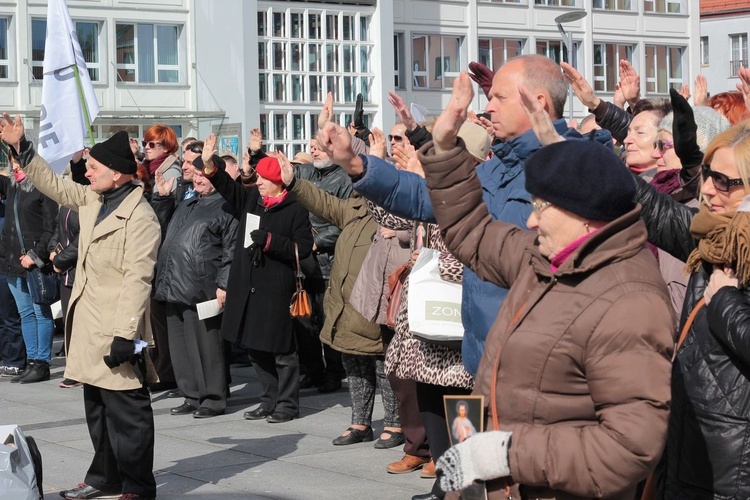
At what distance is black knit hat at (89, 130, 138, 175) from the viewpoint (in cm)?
695

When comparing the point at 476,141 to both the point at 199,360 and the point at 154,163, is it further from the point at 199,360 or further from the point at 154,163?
the point at 154,163

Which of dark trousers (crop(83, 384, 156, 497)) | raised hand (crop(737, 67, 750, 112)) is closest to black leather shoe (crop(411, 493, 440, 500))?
dark trousers (crop(83, 384, 156, 497))

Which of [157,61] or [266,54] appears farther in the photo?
[266,54]

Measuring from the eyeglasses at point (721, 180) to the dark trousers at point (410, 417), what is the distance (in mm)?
3575

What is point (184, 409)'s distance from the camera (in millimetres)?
9945

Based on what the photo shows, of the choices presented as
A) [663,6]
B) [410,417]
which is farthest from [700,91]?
[663,6]

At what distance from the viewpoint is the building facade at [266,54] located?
4003cm

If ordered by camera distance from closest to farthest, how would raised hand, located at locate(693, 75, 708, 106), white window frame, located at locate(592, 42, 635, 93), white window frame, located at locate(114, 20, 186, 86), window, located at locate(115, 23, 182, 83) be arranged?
Result: 1. raised hand, located at locate(693, 75, 708, 106)
2. white window frame, located at locate(114, 20, 186, 86)
3. window, located at locate(115, 23, 182, 83)
4. white window frame, located at locate(592, 42, 635, 93)

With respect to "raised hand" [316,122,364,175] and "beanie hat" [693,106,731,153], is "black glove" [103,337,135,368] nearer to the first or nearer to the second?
"raised hand" [316,122,364,175]

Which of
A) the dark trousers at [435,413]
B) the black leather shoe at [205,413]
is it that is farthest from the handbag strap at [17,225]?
the dark trousers at [435,413]

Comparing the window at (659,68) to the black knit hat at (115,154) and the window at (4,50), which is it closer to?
the window at (4,50)

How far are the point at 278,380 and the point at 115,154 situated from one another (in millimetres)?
3161

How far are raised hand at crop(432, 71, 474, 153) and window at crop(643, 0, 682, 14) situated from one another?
5338 centimetres

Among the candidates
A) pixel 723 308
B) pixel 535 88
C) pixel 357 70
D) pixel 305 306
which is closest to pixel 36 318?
pixel 305 306
